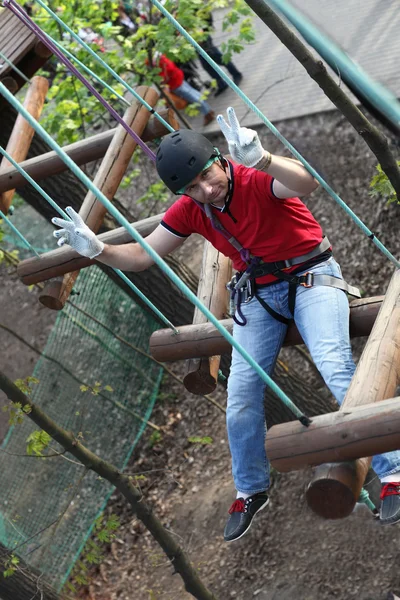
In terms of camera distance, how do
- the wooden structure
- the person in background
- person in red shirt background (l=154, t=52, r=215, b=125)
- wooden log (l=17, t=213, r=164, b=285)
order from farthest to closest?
the person in background → person in red shirt background (l=154, t=52, r=215, b=125) → the wooden structure → wooden log (l=17, t=213, r=164, b=285)

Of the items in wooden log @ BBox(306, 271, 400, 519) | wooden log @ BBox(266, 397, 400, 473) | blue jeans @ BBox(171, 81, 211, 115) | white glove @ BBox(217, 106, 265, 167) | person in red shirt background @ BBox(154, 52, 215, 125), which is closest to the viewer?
wooden log @ BBox(266, 397, 400, 473)

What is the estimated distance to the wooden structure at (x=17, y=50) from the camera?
16.0 feet

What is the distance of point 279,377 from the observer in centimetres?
511

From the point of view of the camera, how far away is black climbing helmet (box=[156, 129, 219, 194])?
2.63m

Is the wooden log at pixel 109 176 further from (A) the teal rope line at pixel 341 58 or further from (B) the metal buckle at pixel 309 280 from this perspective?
(A) the teal rope line at pixel 341 58

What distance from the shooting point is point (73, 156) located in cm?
430

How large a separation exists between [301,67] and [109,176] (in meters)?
4.95

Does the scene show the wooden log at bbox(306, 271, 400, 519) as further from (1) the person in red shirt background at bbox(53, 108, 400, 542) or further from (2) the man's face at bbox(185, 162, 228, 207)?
(2) the man's face at bbox(185, 162, 228, 207)

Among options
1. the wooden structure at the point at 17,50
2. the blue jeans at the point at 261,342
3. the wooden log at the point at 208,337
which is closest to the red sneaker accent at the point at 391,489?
the blue jeans at the point at 261,342

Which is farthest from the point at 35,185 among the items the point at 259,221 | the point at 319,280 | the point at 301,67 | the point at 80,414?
the point at 301,67

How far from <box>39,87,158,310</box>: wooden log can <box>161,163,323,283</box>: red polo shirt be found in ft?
3.32

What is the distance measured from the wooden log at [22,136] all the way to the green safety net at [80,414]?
2.20 m

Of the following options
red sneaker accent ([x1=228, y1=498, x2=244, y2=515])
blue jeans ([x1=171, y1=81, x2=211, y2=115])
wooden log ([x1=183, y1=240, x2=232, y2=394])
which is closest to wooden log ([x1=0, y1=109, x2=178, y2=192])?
wooden log ([x1=183, y1=240, x2=232, y2=394])

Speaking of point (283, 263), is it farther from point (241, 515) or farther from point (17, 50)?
point (17, 50)
